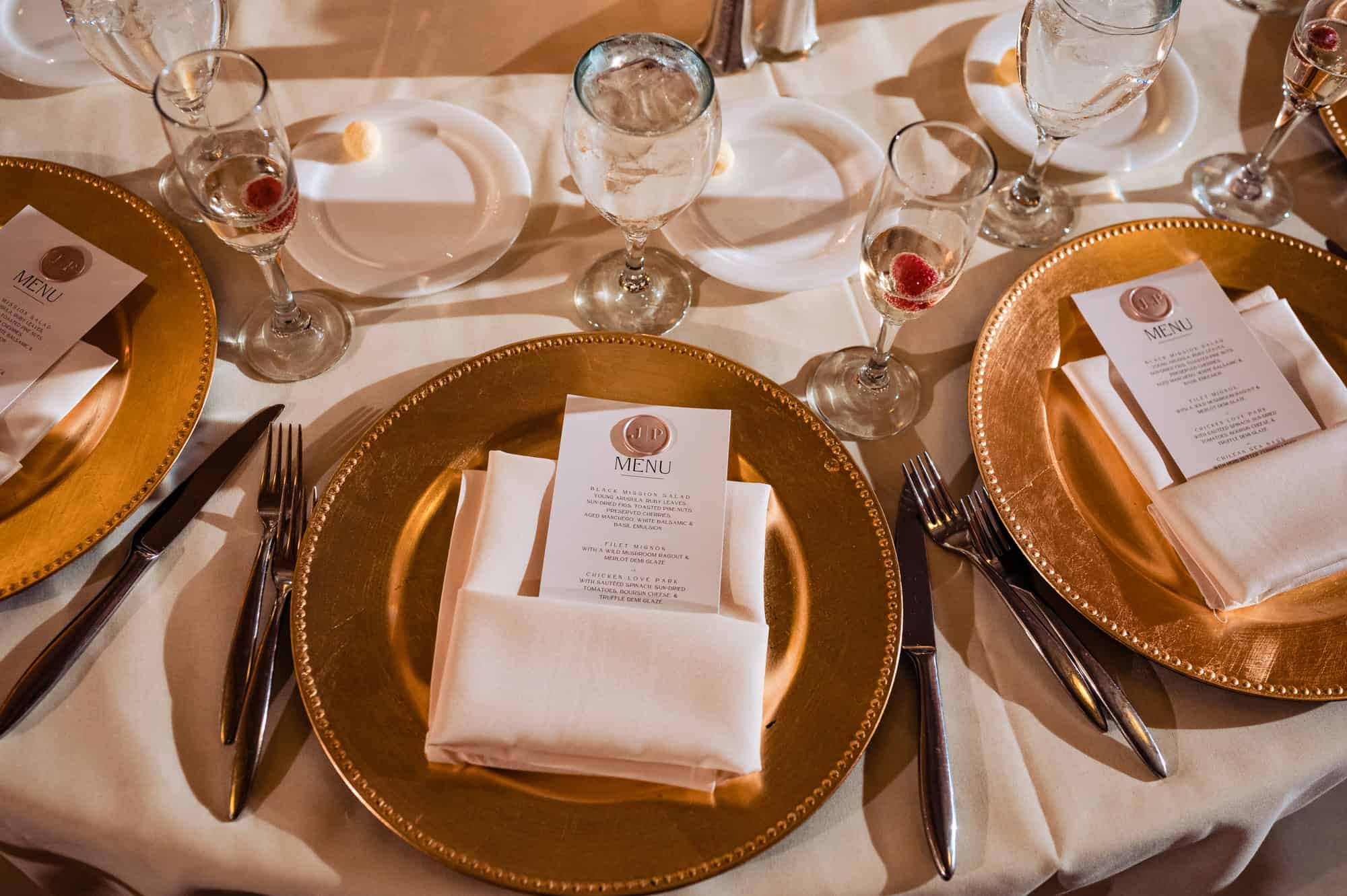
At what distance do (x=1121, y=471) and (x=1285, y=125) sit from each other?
578 millimetres

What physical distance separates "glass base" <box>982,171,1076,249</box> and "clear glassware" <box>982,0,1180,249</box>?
0.23 ft

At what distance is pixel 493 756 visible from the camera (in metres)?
0.80

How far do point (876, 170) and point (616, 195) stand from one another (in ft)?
1.47

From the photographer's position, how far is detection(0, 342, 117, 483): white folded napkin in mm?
934

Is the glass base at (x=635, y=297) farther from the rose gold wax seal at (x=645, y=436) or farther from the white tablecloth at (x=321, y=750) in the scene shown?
the rose gold wax seal at (x=645, y=436)

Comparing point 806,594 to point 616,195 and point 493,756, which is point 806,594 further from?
point 616,195

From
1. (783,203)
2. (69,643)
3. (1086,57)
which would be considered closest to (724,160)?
(783,203)

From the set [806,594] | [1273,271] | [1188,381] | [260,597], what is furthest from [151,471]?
[1273,271]

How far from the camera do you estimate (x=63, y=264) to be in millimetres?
1033

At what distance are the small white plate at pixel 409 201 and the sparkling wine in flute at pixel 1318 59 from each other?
37.0 inches

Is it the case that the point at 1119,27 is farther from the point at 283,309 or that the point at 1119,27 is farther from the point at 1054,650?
the point at 283,309

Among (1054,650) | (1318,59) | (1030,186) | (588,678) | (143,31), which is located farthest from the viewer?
(1030,186)

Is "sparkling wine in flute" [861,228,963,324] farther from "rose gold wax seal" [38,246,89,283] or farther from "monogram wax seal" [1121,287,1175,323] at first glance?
"rose gold wax seal" [38,246,89,283]

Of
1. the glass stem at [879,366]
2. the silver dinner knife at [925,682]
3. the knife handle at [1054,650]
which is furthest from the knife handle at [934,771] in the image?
the glass stem at [879,366]
